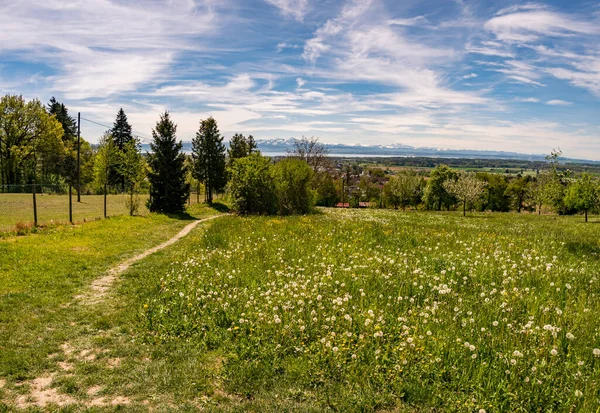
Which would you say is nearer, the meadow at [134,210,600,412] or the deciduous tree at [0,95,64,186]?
the meadow at [134,210,600,412]

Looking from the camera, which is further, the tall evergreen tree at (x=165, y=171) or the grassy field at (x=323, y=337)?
the tall evergreen tree at (x=165, y=171)

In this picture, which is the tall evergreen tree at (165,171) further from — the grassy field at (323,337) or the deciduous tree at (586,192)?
the deciduous tree at (586,192)

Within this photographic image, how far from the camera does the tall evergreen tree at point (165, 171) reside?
35.0 metres

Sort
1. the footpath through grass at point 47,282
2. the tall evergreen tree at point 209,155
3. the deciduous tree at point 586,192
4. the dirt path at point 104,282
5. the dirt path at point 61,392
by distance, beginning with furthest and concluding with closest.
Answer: the tall evergreen tree at point 209,155, the deciduous tree at point 586,192, the dirt path at point 104,282, the footpath through grass at point 47,282, the dirt path at point 61,392

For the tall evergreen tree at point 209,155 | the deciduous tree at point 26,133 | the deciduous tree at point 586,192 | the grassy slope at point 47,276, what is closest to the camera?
the grassy slope at point 47,276

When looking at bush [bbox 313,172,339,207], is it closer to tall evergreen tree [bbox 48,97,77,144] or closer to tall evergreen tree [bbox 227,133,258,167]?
tall evergreen tree [bbox 227,133,258,167]

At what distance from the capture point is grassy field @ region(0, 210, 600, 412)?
540 cm

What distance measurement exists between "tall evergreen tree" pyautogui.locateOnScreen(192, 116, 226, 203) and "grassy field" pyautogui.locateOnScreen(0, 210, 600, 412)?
35863 millimetres

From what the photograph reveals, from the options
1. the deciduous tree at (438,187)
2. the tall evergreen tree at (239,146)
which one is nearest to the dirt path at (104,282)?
the tall evergreen tree at (239,146)

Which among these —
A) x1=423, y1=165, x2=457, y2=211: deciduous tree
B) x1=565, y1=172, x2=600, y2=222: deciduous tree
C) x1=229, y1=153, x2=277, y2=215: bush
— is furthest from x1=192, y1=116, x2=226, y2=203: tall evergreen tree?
x1=423, y1=165, x2=457, y2=211: deciduous tree

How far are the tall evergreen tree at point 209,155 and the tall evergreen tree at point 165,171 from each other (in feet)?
36.7

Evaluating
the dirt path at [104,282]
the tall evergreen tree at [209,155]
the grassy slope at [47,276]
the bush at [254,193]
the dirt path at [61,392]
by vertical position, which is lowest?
the dirt path at [104,282]

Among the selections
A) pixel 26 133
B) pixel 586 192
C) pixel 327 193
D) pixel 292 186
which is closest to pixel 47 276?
pixel 292 186

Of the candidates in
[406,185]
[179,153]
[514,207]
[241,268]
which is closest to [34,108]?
[179,153]
